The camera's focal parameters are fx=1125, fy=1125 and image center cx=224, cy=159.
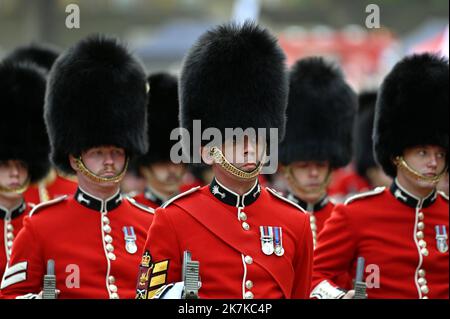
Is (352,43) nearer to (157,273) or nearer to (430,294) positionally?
(430,294)

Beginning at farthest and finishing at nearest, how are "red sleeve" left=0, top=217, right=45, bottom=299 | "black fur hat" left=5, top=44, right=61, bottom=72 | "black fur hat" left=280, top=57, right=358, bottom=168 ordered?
"black fur hat" left=5, top=44, right=61, bottom=72, "black fur hat" left=280, top=57, right=358, bottom=168, "red sleeve" left=0, top=217, right=45, bottom=299

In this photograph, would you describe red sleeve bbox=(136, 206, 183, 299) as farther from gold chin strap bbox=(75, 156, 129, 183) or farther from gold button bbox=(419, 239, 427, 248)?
gold button bbox=(419, 239, 427, 248)

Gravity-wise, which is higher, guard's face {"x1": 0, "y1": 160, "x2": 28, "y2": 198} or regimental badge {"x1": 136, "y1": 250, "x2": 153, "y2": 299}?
guard's face {"x1": 0, "y1": 160, "x2": 28, "y2": 198}

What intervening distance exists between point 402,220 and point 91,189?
4.72 feet

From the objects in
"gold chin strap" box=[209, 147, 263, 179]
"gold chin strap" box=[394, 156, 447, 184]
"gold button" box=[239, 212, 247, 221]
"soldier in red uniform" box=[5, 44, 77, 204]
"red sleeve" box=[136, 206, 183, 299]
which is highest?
"soldier in red uniform" box=[5, 44, 77, 204]

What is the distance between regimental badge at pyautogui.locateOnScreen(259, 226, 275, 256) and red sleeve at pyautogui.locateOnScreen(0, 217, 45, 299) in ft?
3.11

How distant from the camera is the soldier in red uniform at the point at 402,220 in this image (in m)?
5.03

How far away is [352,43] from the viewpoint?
55.7 ft

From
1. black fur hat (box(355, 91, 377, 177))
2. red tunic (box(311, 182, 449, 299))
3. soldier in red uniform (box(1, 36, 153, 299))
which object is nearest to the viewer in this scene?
soldier in red uniform (box(1, 36, 153, 299))

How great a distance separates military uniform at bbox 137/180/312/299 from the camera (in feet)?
13.1

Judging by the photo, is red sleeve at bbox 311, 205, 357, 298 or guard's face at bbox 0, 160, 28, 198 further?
guard's face at bbox 0, 160, 28, 198

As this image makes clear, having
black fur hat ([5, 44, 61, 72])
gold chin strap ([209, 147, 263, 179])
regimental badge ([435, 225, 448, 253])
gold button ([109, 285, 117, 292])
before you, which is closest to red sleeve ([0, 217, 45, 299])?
gold button ([109, 285, 117, 292])

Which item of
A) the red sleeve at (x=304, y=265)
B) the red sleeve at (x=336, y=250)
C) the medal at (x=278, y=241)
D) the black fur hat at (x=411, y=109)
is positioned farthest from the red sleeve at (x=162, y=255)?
the black fur hat at (x=411, y=109)
